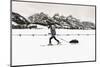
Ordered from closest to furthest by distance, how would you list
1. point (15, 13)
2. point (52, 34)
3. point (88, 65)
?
point (15, 13) < point (52, 34) < point (88, 65)

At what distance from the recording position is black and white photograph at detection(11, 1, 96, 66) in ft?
6.49

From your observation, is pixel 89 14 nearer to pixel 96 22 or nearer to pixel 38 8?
pixel 96 22

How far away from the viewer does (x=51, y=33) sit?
211 centimetres

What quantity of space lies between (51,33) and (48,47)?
0.16 m

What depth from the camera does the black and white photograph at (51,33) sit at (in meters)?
1.98

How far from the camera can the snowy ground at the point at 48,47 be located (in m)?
1.97

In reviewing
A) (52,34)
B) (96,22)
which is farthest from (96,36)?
(52,34)

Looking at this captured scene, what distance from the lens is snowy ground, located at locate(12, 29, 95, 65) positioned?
197 cm

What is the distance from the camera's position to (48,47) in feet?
6.88

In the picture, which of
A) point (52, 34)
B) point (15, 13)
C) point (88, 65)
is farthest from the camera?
point (88, 65)

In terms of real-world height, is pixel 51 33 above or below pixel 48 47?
above

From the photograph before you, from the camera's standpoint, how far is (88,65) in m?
2.27

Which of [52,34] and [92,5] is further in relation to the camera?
[92,5]

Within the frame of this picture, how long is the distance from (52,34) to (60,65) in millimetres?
372
